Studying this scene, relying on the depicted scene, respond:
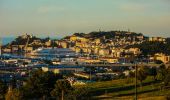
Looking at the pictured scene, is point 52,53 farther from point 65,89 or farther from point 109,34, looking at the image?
point 65,89

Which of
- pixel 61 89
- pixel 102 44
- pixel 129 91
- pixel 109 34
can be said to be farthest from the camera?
pixel 109 34

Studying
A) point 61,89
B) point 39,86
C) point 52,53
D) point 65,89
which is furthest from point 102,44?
point 65,89

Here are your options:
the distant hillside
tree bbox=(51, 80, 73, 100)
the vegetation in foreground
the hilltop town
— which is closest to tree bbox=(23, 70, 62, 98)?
the vegetation in foreground

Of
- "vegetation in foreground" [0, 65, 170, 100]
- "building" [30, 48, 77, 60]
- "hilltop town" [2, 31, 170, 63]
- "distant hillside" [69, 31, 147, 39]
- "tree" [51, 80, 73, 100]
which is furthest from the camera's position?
"distant hillside" [69, 31, 147, 39]

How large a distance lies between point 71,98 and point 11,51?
354 ft

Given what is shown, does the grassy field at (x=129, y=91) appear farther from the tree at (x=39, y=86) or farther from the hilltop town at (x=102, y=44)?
the hilltop town at (x=102, y=44)

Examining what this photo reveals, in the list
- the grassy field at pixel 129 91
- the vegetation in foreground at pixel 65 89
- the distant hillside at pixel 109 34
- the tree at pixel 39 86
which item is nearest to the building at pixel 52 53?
the distant hillside at pixel 109 34

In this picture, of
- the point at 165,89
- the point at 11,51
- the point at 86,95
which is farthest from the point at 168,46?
the point at 86,95

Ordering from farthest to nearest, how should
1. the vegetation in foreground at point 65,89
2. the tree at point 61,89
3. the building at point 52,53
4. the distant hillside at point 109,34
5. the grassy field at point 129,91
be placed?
the distant hillside at point 109,34 < the building at point 52,53 < the grassy field at point 129,91 < the vegetation in foreground at point 65,89 < the tree at point 61,89

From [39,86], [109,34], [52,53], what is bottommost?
[52,53]

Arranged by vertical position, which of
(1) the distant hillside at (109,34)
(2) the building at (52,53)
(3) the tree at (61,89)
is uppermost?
(1) the distant hillside at (109,34)

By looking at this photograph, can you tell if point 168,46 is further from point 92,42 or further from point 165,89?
point 165,89

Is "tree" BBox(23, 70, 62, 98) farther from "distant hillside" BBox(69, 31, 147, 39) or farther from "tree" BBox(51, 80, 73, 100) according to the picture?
"distant hillside" BBox(69, 31, 147, 39)

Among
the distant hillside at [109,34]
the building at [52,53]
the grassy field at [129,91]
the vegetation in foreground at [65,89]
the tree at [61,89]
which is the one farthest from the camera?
the distant hillside at [109,34]
